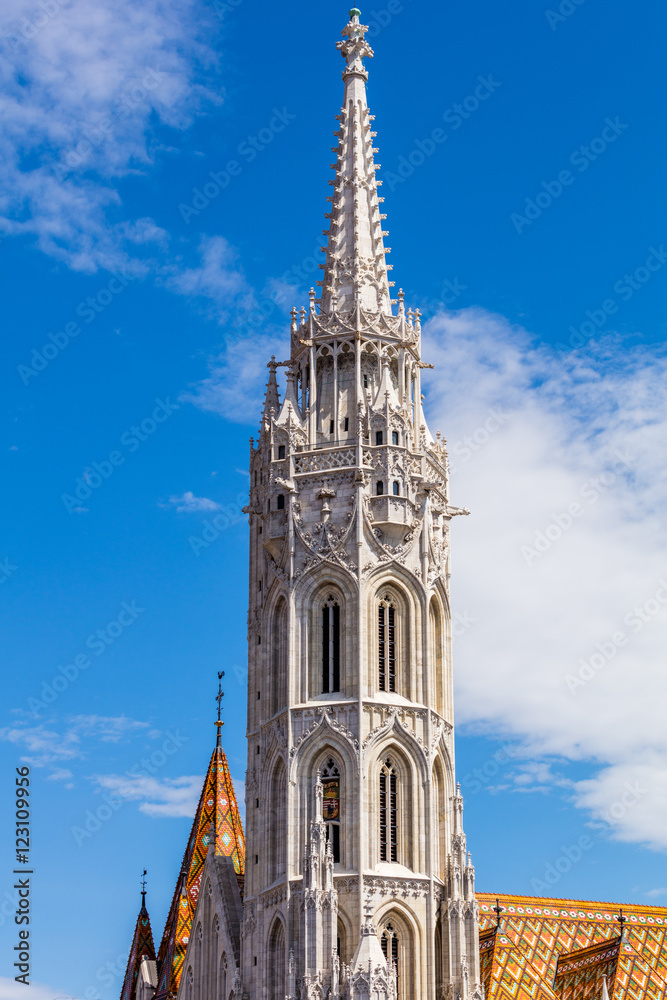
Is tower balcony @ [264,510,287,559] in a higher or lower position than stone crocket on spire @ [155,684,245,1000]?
higher

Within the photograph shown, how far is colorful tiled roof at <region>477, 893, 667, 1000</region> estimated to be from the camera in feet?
208

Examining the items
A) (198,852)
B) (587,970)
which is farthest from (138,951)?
(587,970)

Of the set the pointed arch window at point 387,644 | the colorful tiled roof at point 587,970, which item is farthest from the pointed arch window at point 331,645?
the colorful tiled roof at point 587,970

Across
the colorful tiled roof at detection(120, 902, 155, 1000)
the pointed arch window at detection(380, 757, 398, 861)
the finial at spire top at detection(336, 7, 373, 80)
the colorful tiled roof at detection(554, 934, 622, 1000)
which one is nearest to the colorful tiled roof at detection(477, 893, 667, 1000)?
the colorful tiled roof at detection(554, 934, 622, 1000)

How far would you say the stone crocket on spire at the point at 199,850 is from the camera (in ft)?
232

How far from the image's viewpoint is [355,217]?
68.4 m

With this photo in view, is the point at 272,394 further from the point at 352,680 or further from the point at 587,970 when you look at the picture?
the point at 587,970

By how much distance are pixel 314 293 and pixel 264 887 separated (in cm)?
2194

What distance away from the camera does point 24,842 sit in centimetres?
5219

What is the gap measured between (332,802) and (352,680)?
409 centimetres

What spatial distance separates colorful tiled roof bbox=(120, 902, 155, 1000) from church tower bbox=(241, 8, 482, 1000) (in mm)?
17830

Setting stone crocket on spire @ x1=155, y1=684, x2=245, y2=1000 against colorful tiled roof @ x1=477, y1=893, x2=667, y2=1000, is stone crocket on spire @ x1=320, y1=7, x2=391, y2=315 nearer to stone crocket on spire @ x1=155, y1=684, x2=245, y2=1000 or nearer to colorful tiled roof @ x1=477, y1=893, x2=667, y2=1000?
stone crocket on spire @ x1=155, y1=684, x2=245, y2=1000

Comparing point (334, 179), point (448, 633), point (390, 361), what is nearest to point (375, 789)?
point (448, 633)

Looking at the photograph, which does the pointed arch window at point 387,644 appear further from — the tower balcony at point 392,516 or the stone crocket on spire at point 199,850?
the stone crocket on spire at point 199,850
